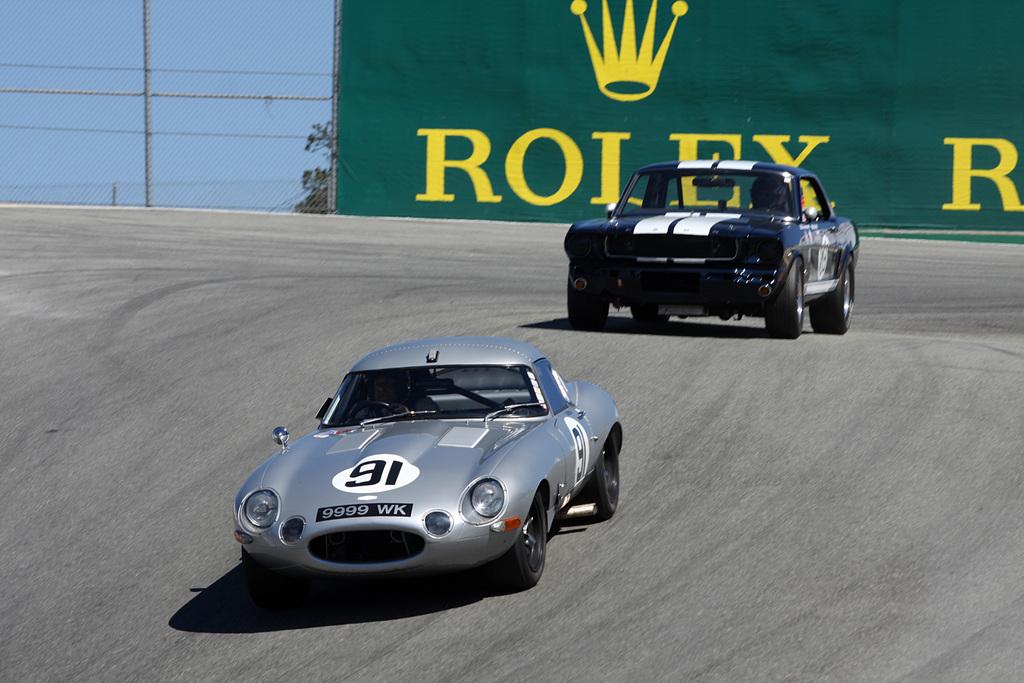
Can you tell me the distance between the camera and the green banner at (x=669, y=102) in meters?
21.4

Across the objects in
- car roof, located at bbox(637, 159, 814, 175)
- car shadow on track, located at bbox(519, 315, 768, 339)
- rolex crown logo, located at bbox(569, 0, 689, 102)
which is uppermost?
rolex crown logo, located at bbox(569, 0, 689, 102)

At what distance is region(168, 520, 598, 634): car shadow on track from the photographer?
5.65 meters

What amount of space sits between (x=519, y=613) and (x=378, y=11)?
61.7 ft

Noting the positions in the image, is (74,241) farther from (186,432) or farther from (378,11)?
(186,432)

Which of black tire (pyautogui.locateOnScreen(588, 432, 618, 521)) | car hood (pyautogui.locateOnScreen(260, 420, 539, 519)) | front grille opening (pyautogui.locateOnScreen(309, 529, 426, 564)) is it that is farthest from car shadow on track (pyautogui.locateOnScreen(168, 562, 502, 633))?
black tire (pyautogui.locateOnScreen(588, 432, 618, 521))

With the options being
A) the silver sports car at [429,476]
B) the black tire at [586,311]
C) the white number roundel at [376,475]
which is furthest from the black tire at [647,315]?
the white number roundel at [376,475]

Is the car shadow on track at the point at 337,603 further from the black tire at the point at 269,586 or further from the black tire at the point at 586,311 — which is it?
the black tire at the point at 586,311

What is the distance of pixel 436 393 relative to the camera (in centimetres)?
674

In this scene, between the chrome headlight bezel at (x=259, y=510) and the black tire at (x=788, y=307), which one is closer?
the chrome headlight bezel at (x=259, y=510)

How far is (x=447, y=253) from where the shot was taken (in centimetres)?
1784

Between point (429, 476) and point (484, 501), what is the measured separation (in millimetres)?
281

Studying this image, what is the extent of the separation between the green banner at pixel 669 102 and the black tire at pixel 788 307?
1131 centimetres

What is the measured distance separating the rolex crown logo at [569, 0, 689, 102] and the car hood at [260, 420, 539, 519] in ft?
54.3

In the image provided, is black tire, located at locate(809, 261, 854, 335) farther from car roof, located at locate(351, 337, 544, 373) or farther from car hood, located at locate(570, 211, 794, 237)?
car roof, located at locate(351, 337, 544, 373)
